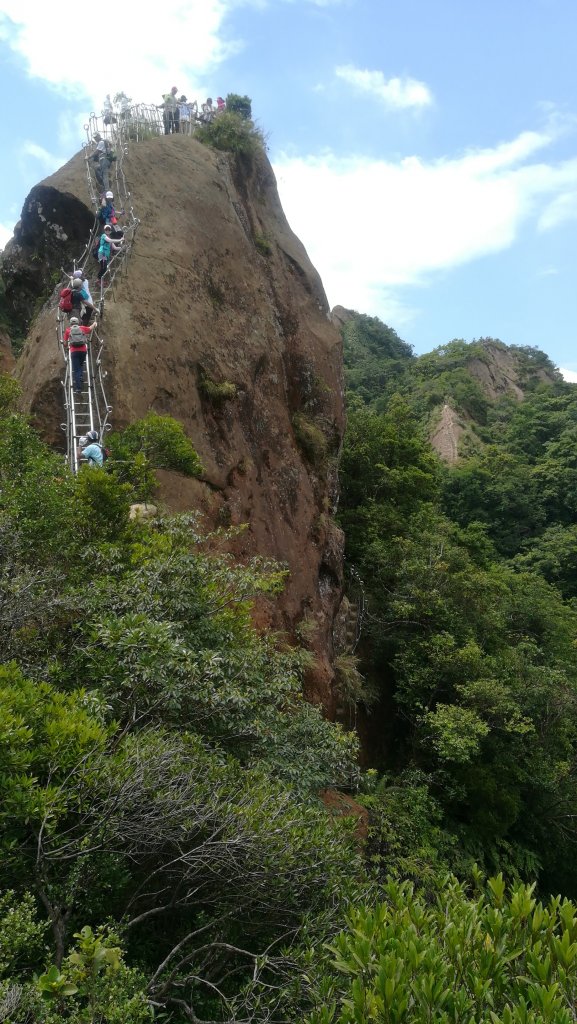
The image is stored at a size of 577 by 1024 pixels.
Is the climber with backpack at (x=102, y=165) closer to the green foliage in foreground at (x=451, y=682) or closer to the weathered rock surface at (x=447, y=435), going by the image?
the green foliage in foreground at (x=451, y=682)

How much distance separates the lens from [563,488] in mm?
34188

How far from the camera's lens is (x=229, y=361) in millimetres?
12383

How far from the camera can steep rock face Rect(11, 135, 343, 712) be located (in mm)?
10289

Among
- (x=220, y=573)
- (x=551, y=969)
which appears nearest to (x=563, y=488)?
(x=220, y=573)

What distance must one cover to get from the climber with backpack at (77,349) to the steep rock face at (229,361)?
47 cm

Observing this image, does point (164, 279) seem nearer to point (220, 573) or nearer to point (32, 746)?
point (220, 573)

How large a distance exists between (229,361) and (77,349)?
3.67 meters

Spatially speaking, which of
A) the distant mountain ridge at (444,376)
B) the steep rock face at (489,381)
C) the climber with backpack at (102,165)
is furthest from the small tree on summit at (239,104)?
the steep rock face at (489,381)

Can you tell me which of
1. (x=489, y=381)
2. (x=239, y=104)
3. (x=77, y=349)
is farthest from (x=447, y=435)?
(x=77, y=349)

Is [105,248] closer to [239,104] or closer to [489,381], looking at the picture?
[239,104]

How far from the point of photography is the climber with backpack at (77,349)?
30.1ft

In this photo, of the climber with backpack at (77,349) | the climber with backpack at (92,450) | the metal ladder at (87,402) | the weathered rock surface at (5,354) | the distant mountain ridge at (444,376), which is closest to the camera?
the climber with backpack at (92,450)

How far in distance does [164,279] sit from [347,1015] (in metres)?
11.2

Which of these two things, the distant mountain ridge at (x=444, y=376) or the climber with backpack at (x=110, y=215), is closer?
the climber with backpack at (x=110, y=215)
